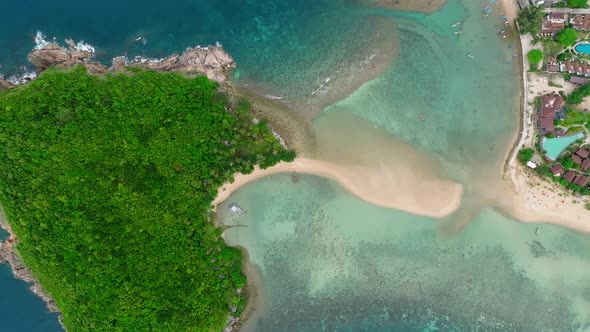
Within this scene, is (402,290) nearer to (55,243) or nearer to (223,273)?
(223,273)

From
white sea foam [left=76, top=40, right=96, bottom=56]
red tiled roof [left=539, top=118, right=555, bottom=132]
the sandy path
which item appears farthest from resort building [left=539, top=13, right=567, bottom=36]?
white sea foam [left=76, top=40, right=96, bottom=56]

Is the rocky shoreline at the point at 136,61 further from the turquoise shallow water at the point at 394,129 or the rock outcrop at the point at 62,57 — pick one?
the turquoise shallow water at the point at 394,129

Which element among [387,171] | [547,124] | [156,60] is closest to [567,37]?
[547,124]

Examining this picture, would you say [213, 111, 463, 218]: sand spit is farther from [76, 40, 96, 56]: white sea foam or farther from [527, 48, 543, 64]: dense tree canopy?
[76, 40, 96, 56]: white sea foam

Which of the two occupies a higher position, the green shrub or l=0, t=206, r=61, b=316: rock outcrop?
the green shrub

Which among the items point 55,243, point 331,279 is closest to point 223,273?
point 331,279

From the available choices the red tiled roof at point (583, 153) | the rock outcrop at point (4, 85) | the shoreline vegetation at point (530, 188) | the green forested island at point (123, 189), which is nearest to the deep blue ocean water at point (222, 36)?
the rock outcrop at point (4, 85)
